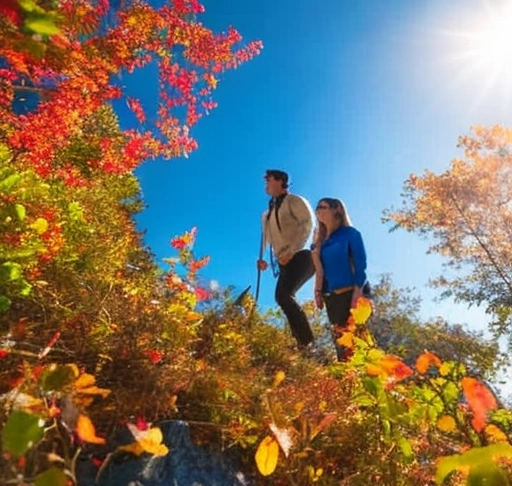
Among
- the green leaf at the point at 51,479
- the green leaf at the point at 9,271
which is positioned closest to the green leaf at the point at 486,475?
the green leaf at the point at 51,479

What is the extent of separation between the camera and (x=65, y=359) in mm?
2850

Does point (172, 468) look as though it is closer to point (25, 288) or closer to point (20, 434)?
point (25, 288)

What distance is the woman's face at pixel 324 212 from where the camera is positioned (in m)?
6.17

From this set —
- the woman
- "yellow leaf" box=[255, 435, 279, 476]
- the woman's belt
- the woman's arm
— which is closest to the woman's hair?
the woman

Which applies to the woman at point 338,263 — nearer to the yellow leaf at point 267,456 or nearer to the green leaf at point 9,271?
the green leaf at point 9,271

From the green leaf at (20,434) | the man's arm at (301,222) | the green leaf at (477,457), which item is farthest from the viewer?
the man's arm at (301,222)

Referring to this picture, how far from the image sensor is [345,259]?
587cm

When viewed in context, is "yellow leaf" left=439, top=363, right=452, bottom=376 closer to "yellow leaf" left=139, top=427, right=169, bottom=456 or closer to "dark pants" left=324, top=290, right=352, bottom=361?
"yellow leaf" left=139, top=427, right=169, bottom=456

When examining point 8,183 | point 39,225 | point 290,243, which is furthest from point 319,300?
point 8,183

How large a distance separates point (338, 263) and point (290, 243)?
136 centimetres

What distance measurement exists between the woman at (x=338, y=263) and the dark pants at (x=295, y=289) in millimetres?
607

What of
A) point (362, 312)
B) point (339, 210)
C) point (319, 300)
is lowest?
point (362, 312)

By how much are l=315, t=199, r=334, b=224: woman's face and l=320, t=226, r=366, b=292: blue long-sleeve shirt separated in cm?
19

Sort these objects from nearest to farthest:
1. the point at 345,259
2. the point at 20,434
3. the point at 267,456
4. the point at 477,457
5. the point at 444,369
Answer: the point at 477,457, the point at 20,434, the point at 267,456, the point at 444,369, the point at 345,259
